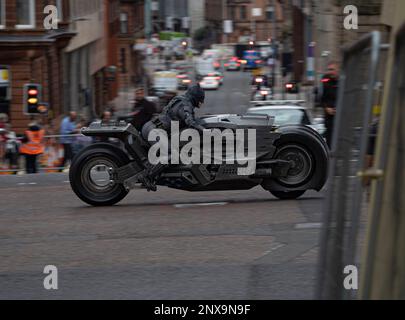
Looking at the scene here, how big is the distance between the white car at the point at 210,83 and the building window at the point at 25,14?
47407mm

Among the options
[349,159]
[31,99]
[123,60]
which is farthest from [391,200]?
[123,60]

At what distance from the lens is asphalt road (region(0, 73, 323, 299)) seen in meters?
8.41

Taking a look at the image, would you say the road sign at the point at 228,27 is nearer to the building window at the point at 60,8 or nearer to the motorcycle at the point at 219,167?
the building window at the point at 60,8

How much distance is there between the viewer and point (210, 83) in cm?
8856

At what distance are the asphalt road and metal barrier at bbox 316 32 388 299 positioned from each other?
2932 mm

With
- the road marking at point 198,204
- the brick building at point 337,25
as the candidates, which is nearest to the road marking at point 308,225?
the road marking at point 198,204

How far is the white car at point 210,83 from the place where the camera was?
88.2m

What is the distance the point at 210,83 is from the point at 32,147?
221 ft

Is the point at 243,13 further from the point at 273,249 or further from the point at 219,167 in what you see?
the point at 273,249

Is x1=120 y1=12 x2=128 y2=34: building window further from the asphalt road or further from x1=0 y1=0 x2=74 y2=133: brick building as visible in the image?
the asphalt road

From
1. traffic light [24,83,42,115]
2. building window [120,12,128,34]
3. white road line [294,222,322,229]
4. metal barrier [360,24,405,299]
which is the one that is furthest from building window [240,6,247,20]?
metal barrier [360,24,405,299]

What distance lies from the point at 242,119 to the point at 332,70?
5.77m

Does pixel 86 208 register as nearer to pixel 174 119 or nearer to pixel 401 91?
pixel 174 119
